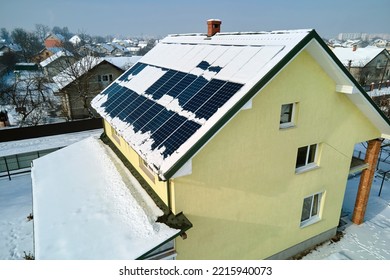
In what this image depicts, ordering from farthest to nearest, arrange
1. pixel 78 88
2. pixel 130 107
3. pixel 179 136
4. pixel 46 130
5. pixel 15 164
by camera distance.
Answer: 1. pixel 78 88
2. pixel 46 130
3. pixel 15 164
4. pixel 130 107
5. pixel 179 136

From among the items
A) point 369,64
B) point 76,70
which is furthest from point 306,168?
point 369,64

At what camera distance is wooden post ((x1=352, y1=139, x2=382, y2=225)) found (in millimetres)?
11916

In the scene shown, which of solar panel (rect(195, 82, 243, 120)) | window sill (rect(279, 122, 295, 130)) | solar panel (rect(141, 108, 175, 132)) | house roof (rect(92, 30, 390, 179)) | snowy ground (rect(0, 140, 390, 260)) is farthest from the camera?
snowy ground (rect(0, 140, 390, 260))

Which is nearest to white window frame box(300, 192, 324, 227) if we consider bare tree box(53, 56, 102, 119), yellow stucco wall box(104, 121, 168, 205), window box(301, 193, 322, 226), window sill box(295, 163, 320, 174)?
window box(301, 193, 322, 226)

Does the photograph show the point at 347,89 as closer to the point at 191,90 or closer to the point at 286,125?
the point at 286,125

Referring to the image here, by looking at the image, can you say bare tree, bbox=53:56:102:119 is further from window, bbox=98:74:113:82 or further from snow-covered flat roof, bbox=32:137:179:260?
snow-covered flat roof, bbox=32:137:179:260

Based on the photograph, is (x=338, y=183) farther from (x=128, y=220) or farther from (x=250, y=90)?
(x=128, y=220)

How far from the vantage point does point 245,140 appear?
7.91 m

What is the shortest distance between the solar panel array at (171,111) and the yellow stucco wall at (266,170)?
0.74 metres

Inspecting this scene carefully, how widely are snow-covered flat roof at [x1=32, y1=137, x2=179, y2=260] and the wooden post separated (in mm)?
10154

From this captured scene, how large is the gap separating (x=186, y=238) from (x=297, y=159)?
5172mm

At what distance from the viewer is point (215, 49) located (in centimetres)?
1022

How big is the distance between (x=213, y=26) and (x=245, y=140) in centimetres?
691

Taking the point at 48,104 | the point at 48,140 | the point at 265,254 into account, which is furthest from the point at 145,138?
the point at 48,104
